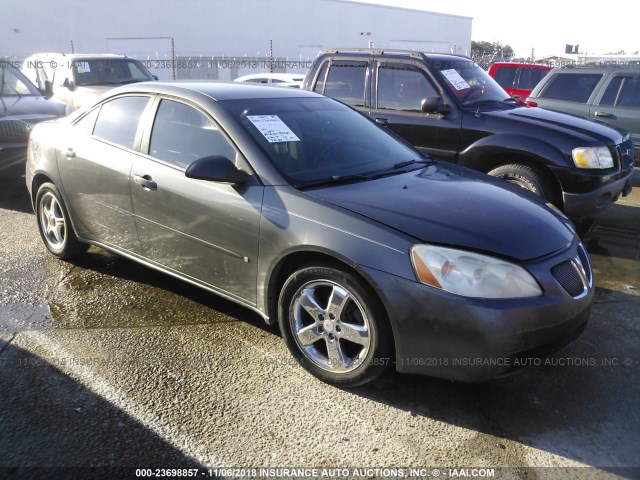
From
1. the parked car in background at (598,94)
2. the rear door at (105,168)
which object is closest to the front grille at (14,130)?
the rear door at (105,168)

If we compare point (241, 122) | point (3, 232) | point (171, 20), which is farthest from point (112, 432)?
point (171, 20)

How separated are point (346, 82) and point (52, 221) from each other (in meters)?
3.71

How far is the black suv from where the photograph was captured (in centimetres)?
551

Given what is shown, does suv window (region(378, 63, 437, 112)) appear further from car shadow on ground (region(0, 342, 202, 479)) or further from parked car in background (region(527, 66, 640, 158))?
car shadow on ground (region(0, 342, 202, 479))

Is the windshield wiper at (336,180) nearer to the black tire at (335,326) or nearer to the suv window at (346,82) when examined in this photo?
the black tire at (335,326)

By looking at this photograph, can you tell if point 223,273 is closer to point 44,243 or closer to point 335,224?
point 335,224

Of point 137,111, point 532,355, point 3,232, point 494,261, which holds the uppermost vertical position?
point 137,111

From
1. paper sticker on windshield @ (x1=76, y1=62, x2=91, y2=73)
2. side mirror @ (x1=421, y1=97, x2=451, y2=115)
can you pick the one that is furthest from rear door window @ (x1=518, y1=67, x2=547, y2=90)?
paper sticker on windshield @ (x1=76, y1=62, x2=91, y2=73)

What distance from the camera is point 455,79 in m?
6.41

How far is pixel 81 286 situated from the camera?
455 centimetres

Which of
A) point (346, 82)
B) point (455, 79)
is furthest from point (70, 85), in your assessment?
point (455, 79)

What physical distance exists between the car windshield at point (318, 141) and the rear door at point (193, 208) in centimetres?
22

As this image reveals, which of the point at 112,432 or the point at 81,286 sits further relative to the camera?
the point at 81,286

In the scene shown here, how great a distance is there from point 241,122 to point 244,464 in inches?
80.3
